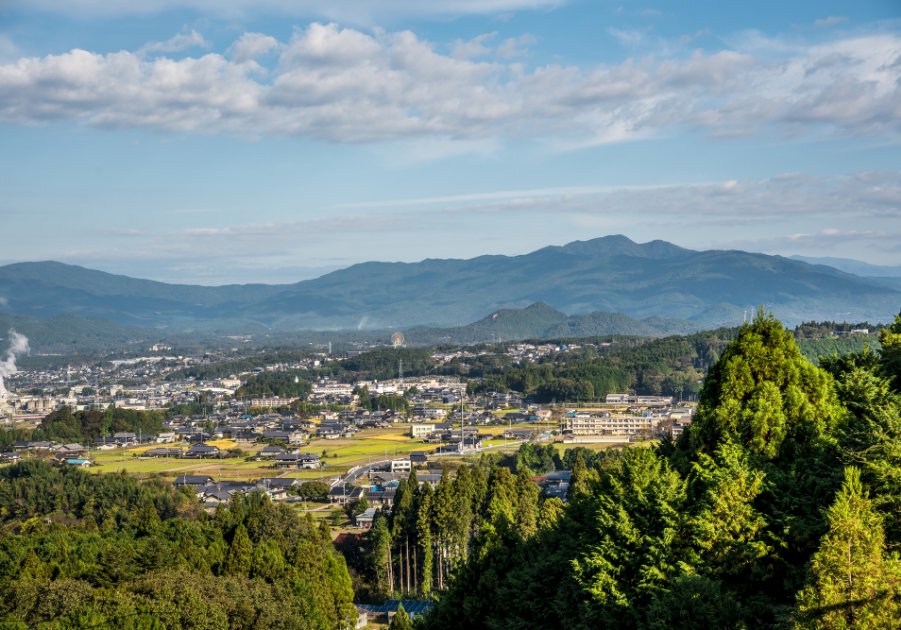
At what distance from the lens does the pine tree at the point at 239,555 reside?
16661 millimetres

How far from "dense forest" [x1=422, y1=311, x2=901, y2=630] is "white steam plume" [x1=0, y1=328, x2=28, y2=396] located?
116040 millimetres

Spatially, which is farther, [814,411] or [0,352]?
[0,352]

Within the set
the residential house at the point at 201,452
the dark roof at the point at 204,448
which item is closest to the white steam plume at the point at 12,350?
the dark roof at the point at 204,448

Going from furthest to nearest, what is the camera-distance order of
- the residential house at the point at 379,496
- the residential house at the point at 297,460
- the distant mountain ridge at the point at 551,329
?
the distant mountain ridge at the point at 551,329
the residential house at the point at 297,460
the residential house at the point at 379,496

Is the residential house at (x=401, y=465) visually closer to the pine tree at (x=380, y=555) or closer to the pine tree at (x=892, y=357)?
the pine tree at (x=380, y=555)

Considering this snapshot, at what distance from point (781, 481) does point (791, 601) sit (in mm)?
1304

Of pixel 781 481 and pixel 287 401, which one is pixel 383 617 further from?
pixel 287 401

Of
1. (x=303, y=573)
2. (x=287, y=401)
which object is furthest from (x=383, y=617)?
(x=287, y=401)

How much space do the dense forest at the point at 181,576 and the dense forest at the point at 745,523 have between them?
5.01 metres

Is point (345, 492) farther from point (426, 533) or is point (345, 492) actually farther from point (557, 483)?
point (426, 533)

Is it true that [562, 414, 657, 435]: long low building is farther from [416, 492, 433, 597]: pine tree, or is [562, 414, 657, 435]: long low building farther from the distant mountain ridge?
the distant mountain ridge

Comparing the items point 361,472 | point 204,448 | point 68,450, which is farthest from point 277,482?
point 68,450

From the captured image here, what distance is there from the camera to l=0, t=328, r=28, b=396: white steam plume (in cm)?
11577

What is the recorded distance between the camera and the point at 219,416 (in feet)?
202
